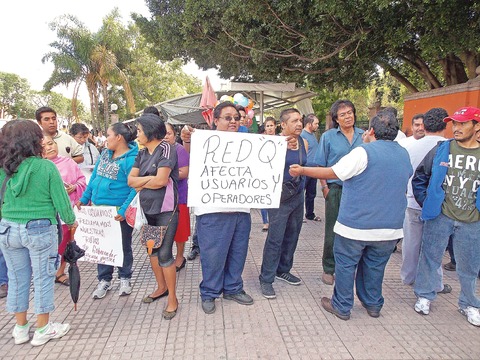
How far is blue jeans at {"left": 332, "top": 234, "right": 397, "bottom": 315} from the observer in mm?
2795

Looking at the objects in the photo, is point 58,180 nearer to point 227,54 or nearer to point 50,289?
point 50,289

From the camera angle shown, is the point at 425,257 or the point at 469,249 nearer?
the point at 469,249

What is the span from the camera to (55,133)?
3971mm

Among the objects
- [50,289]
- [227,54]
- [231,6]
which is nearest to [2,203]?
[50,289]

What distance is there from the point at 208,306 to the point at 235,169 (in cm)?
130

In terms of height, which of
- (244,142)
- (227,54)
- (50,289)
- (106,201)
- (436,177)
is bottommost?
(50,289)

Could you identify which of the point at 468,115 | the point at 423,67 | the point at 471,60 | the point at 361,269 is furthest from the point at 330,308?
the point at 423,67

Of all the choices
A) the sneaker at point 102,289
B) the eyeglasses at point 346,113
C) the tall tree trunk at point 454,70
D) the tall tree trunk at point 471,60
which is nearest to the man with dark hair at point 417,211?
the eyeglasses at point 346,113

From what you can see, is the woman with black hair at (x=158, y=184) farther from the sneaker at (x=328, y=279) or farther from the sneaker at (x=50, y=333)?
the sneaker at (x=328, y=279)

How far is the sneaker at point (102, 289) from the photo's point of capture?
337 cm

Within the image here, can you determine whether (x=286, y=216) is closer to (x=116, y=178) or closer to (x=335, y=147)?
(x=335, y=147)

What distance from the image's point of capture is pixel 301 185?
340cm

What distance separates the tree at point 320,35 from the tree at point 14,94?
2044 inches

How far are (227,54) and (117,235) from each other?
8.38 m
